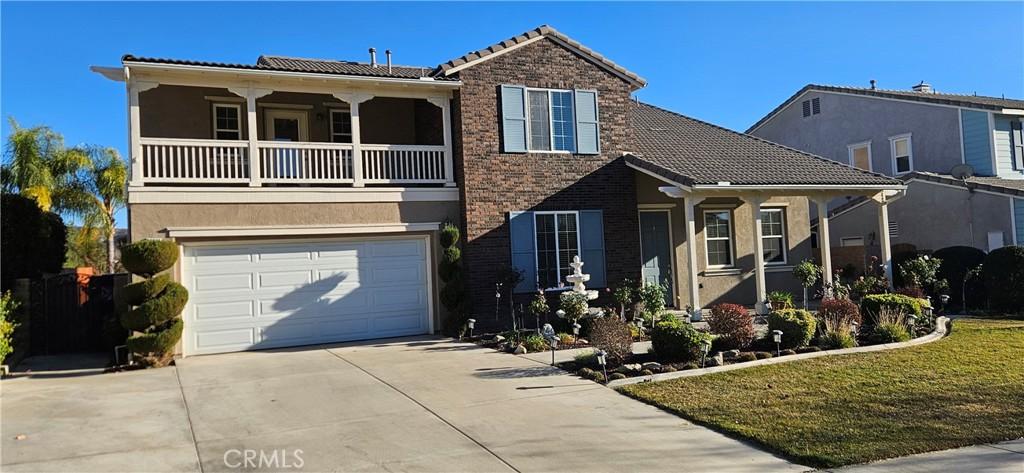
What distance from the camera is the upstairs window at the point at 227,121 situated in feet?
49.6

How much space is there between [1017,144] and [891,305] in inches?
558

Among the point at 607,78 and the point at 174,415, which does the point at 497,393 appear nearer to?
the point at 174,415

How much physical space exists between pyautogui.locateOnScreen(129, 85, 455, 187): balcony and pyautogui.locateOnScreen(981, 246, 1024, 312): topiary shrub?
1224 cm

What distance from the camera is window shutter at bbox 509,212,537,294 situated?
14.8 metres

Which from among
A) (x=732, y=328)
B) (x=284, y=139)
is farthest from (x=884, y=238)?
(x=284, y=139)

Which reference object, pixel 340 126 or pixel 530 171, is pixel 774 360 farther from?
pixel 340 126

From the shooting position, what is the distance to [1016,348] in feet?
35.8

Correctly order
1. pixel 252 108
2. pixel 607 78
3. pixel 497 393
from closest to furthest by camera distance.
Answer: pixel 497 393
pixel 252 108
pixel 607 78

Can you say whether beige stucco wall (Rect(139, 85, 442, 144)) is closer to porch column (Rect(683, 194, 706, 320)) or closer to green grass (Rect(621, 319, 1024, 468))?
porch column (Rect(683, 194, 706, 320))

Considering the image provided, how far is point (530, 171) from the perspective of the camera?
1509cm

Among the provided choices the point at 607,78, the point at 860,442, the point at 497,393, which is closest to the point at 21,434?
the point at 497,393

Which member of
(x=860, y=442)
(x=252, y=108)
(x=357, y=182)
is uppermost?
(x=252, y=108)

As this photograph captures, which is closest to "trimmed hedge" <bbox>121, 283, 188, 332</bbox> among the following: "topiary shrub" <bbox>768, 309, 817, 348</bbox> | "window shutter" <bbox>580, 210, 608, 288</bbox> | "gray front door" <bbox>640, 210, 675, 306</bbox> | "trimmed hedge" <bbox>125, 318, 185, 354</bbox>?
"trimmed hedge" <bbox>125, 318, 185, 354</bbox>

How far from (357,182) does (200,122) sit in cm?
384
